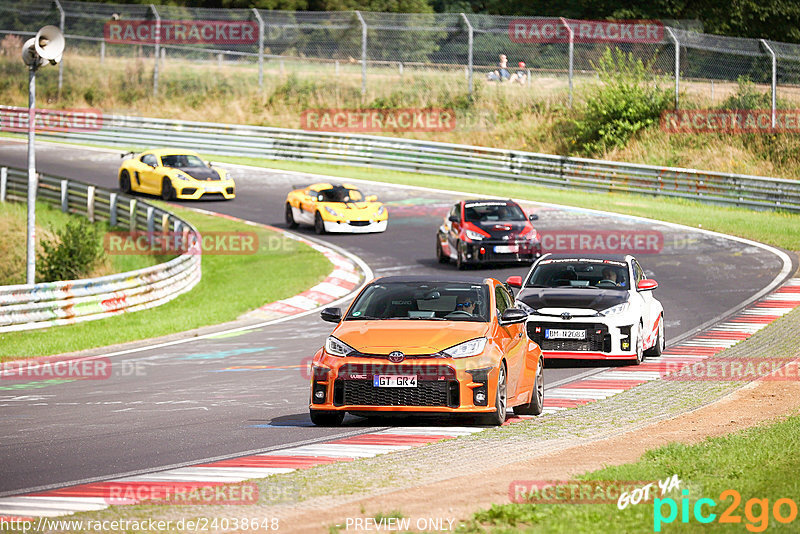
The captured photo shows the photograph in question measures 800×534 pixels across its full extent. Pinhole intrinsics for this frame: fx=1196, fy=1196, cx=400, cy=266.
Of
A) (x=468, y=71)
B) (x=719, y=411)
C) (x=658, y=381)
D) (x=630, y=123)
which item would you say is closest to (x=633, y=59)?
(x=630, y=123)

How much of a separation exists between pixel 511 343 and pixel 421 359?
127 cm

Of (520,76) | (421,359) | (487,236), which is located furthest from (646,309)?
(520,76)

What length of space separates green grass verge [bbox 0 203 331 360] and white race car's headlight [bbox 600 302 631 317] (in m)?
8.20

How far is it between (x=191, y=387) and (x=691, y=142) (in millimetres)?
30967

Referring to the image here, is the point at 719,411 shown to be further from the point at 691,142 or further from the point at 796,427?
the point at 691,142

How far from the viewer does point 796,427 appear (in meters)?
10.3

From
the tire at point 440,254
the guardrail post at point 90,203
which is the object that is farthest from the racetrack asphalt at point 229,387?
the guardrail post at point 90,203

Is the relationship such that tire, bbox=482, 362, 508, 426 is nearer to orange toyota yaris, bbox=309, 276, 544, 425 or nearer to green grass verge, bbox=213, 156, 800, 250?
orange toyota yaris, bbox=309, 276, 544, 425

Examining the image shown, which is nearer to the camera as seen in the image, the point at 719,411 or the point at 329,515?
the point at 329,515

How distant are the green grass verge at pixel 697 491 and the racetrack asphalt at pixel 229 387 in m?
3.33

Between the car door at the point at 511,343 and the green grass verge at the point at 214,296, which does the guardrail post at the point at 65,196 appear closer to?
the green grass verge at the point at 214,296

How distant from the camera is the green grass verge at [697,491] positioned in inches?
260

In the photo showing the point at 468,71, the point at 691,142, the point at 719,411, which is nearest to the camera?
the point at 719,411

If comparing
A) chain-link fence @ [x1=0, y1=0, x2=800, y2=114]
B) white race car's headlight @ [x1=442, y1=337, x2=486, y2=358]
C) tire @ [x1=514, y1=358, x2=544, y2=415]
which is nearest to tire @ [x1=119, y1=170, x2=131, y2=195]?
chain-link fence @ [x1=0, y1=0, x2=800, y2=114]
